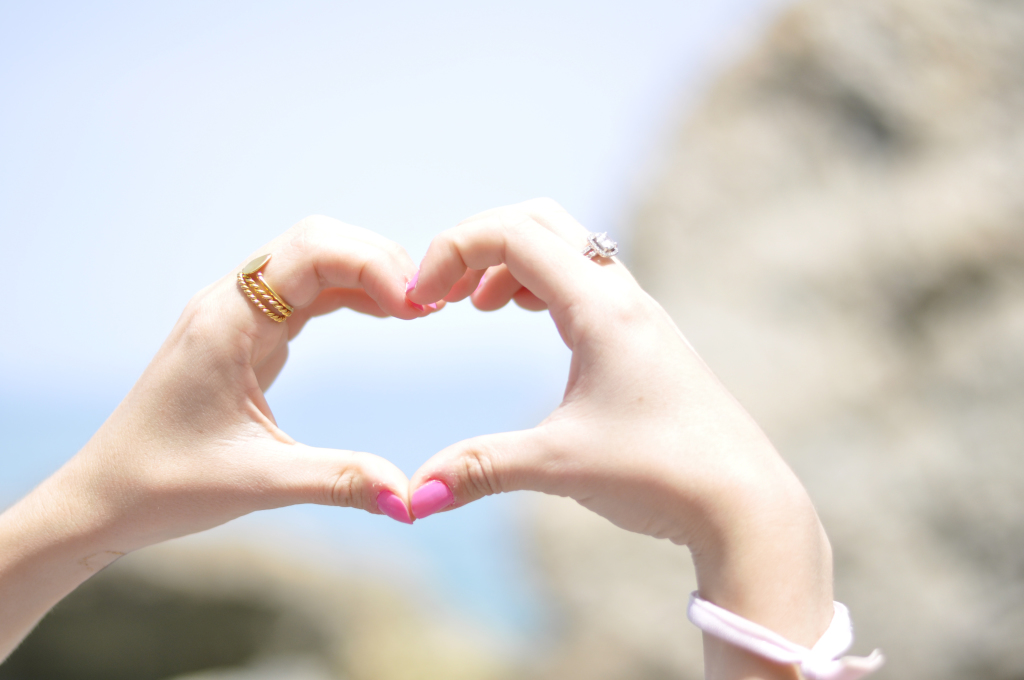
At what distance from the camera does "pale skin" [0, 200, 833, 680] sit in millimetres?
1183

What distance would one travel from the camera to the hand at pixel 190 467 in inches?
50.6

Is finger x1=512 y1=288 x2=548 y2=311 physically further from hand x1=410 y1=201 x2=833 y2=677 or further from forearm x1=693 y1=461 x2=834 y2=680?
forearm x1=693 y1=461 x2=834 y2=680

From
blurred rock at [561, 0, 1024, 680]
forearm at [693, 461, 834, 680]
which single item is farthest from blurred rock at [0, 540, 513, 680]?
forearm at [693, 461, 834, 680]

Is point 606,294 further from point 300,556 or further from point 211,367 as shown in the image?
point 300,556

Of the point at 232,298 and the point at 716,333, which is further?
the point at 716,333

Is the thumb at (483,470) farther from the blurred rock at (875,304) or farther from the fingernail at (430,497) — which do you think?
the blurred rock at (875,304)

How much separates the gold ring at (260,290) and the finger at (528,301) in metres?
0.56

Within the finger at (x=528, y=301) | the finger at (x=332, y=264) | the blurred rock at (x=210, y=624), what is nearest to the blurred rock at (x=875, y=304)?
the blurred rock at (x=210, y=624)

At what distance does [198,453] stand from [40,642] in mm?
Answer: 4376

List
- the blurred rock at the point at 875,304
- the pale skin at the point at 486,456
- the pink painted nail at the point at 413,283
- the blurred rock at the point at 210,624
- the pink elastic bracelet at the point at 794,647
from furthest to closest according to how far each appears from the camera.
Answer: the blurred rock at the point at 210,624 → the blurred rock at the point at 875,304 → the pink painted nail at the point at 413,283 → the pale skin at the point at 486,456 → the pink elastic bracelet at the point at 794,647

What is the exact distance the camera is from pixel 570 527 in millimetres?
4840

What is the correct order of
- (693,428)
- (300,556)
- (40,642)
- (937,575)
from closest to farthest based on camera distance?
(693,428) < (937,575) < (40,642) < (300,556)

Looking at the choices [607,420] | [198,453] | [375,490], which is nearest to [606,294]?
[607,420]

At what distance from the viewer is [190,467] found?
1.30 m
